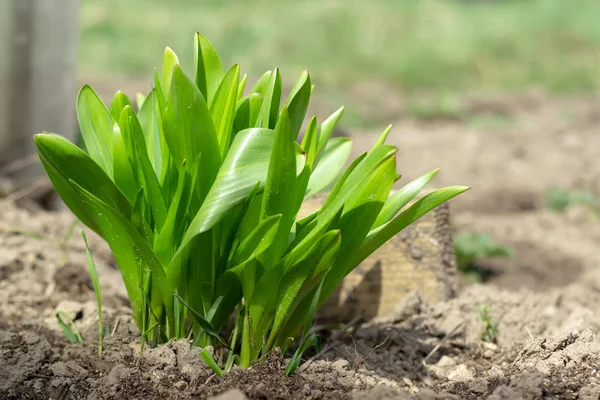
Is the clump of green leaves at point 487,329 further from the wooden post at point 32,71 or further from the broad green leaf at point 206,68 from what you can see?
the wooden post at point 32,71

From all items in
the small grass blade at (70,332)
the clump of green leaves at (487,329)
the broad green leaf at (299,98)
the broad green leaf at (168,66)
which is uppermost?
the broad green leaf at (168,66)

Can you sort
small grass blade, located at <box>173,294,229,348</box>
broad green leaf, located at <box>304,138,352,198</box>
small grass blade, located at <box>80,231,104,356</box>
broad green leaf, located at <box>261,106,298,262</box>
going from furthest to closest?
1. broad green leaf, located at <box>304,138,352,198</box>
2. small grass blade, located at <box>80,231,104,356</box>
3. small grass blade, located at <box>173,294,229,348</box>
4. broad green leaf, located at <box>261,106,298,262</box>

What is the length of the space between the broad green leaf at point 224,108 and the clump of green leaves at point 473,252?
1.86 metres

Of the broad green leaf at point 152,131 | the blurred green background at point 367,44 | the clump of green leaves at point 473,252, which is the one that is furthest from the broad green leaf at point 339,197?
the blurred green background at point 367,44

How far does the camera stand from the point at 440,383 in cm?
196

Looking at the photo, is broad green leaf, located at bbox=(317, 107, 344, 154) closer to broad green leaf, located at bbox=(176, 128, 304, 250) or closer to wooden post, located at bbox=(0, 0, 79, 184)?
broad green leaf, located at bbox=(176, 128, 304, 250)

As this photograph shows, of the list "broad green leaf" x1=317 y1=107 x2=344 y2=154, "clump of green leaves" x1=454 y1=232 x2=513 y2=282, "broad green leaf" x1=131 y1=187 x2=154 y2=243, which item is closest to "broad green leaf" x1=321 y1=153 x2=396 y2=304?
"broad green leaf" x1=317 y1=107 x2=344 y2=154

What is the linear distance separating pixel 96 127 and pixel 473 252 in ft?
6.54

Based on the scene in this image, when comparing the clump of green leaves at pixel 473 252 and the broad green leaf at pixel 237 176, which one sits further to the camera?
the clump of green leaves at pixel 473 252

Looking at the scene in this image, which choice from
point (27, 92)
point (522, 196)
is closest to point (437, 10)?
point (522, 196)

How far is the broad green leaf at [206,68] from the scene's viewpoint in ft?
6.21

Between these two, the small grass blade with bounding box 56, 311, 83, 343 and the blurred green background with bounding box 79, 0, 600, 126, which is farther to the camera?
the blurred green background with bounding box 79, 0, 600, 126

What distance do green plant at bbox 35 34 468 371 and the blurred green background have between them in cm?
574

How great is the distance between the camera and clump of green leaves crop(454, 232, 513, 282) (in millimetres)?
3477
